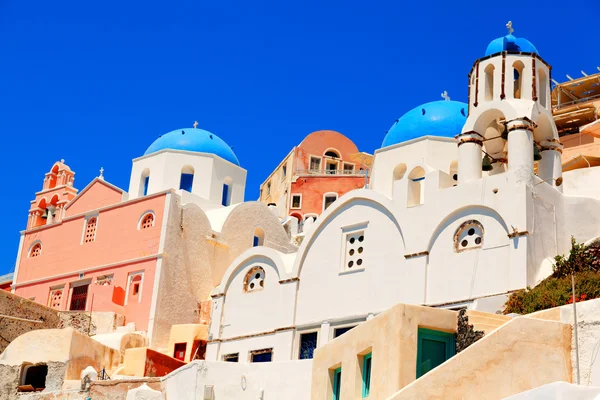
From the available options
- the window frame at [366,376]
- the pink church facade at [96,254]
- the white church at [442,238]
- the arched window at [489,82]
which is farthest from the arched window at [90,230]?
the window frame at [366,376]

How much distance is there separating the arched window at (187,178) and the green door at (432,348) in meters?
19.2

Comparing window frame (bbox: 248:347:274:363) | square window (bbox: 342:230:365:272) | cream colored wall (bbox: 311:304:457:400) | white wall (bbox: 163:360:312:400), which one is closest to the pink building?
window frame (bbox: 248:347:274:363)

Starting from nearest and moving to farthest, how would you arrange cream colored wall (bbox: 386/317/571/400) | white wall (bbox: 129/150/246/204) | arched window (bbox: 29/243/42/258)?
cream colored wall (bbox: 386/317/571/400)
white wall (bbox: 129/150/246/204)
arched window (bbox: 29/243/42/258)

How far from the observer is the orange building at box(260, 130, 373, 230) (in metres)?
45.7

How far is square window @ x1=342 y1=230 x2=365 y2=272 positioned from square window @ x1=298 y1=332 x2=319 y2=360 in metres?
1.95

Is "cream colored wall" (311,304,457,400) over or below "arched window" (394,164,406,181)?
below

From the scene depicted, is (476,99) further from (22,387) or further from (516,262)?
(22,387)

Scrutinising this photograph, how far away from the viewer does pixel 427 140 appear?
3025cm

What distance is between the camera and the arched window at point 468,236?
79.1 ft

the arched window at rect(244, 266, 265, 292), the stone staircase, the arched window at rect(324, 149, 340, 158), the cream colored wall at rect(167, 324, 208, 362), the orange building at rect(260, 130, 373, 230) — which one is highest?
the arched window at rect(324, 149, 340, 158)

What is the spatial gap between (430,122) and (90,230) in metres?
12.5

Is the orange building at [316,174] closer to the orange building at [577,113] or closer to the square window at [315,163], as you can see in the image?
the square window at [315,163]

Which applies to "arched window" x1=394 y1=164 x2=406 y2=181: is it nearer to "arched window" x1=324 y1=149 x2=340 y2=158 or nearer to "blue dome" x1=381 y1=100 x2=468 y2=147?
"blue dome" x1=381 y1=100 x2=468 y2=147

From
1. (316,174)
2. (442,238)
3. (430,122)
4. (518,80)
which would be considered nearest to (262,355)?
(442,238)
